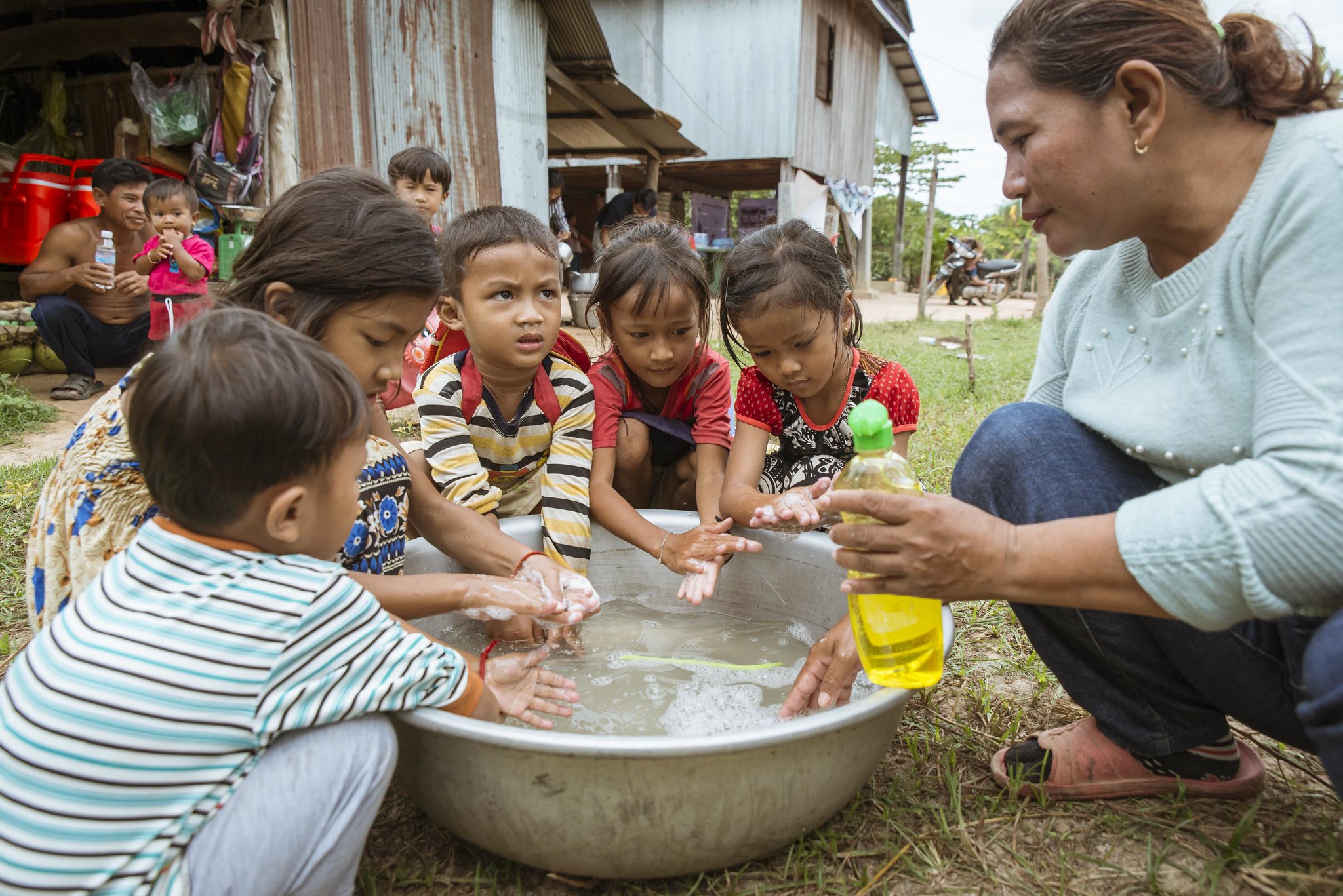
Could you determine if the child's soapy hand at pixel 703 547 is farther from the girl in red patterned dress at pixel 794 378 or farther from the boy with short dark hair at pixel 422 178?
the boy with short dark hair at pixel 422 178

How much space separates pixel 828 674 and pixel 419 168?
386 cm

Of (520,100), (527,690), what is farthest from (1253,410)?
(520,100)

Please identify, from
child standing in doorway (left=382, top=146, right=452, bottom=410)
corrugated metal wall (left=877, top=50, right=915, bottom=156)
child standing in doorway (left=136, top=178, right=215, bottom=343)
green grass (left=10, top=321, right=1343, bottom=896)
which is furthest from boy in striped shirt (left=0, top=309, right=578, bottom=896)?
corrugated metal wall (left=877, top=50, right=915, bottom=156)

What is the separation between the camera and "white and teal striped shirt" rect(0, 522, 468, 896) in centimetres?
100

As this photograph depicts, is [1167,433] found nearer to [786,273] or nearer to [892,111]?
[786,273]

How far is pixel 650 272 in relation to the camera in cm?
229

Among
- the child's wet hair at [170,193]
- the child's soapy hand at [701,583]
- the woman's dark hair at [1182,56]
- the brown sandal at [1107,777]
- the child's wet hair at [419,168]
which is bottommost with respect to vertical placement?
the brown sandal at [1107,777]

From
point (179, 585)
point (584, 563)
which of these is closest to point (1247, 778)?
point (584, 563)

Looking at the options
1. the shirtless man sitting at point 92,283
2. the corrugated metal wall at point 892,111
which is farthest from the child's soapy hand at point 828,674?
the corrugated metal wall at point 892,111

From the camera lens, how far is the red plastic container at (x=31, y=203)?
575 cm

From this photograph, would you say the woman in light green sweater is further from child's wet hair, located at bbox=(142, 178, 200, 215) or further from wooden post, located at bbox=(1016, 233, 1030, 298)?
wooden post, located at bbox=(1016, 233, 1030, 298)

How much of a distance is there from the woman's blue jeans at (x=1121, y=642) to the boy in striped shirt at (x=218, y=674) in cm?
100

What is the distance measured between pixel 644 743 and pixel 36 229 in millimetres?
6731

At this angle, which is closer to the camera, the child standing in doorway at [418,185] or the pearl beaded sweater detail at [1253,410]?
the pearl beaded sweater detail at [1253,410]
